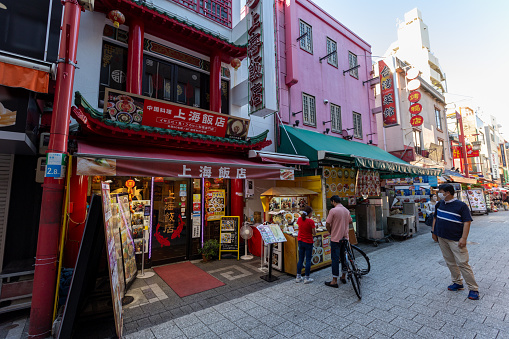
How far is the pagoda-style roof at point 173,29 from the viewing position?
6.56 meters

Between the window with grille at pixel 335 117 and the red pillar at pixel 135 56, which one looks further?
the window with grille at pixel 335 117

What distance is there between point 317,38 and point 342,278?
12.3 meters

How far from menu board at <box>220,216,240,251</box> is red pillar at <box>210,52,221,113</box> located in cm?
420

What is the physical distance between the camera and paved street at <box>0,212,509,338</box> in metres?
3.88

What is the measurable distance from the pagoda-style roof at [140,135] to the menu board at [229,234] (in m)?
2.62

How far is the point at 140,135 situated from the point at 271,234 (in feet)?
14.9

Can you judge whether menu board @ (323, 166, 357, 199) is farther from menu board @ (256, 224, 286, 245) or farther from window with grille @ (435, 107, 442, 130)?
window with grille @ (435, 107, 442, 130)

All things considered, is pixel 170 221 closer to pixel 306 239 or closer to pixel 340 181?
pixel 306 239

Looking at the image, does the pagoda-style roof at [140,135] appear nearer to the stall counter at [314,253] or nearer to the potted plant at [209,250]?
the potted plant at [209,250]

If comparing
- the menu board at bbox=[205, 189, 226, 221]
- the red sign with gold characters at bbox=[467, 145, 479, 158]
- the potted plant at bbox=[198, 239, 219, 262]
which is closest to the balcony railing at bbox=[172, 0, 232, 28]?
the menu board at bbox=[205, 189, 226, 221]

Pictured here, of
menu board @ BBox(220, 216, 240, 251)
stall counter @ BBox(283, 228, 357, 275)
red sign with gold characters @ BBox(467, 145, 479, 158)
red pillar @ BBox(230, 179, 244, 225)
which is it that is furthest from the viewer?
red sign with gold characters @ BBox(467, 145, 479, 158)

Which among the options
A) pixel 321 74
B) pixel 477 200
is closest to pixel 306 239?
pixel 321 74

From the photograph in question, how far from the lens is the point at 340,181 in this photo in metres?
9.95

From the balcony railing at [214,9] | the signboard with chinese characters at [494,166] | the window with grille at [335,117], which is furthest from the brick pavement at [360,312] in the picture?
the signboard with chinese characters at [494,166]
